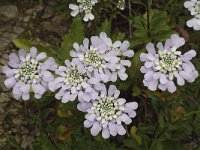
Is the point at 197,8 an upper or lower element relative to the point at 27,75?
upper

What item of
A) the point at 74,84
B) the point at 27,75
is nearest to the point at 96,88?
the point at 74,84

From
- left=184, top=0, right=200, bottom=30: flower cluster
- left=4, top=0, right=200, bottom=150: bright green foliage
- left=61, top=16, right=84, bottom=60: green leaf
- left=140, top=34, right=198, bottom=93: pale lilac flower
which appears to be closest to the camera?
left=140, top=34, right=198, bottom=93: pale lilac flower

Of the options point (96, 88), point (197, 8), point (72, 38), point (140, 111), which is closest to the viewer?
point (96, 88)

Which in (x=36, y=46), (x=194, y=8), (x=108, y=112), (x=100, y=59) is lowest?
(x=108, y=112)

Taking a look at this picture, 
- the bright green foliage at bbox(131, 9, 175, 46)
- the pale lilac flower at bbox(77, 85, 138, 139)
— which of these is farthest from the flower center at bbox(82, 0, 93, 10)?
the pale lilac flower at bbox(77, 85, 138, 139)

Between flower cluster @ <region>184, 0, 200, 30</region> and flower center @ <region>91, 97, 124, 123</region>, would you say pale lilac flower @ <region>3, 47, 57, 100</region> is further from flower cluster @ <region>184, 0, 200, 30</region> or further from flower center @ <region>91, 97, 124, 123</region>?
flower cluster @ <region>184, 0, 200, 30</region>

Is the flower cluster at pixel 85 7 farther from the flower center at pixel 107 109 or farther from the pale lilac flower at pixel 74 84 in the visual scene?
the flower center at pixel 107 109

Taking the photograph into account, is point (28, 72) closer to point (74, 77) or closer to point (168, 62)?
point (74, 77)

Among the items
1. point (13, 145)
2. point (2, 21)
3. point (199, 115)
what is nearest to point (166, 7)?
point (199, 115)
